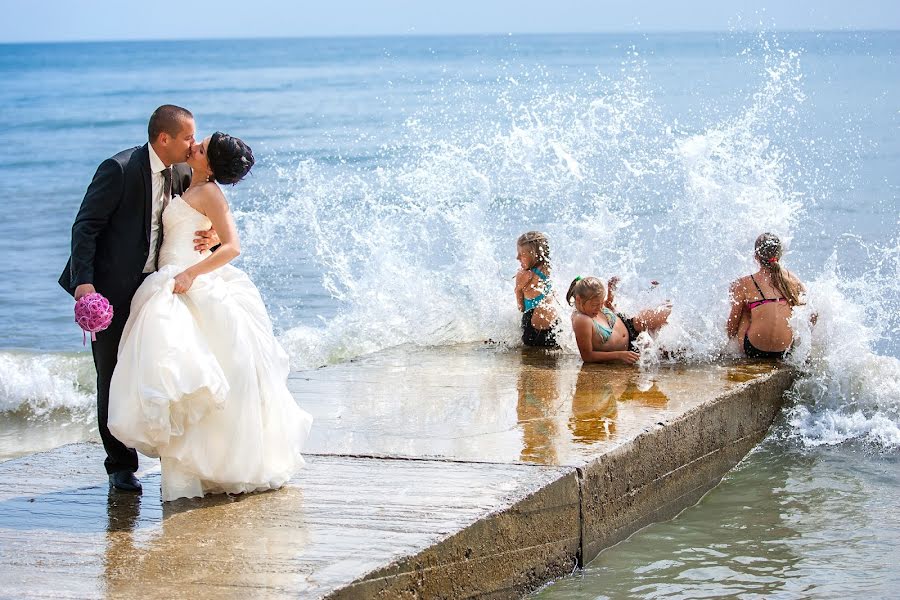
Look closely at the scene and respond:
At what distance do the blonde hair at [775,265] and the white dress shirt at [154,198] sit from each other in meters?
4.53

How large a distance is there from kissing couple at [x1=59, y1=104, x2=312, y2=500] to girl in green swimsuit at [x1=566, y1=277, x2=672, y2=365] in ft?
10.0

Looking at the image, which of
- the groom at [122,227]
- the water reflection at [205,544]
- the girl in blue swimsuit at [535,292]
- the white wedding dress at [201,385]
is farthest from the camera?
the girl in blue swimsuit at [535,292]

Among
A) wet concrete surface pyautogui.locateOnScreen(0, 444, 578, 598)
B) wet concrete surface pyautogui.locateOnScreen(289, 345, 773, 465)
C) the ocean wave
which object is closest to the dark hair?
wet concrete surface pyautogui.locateOnScreen(0, 444, 578, 598)

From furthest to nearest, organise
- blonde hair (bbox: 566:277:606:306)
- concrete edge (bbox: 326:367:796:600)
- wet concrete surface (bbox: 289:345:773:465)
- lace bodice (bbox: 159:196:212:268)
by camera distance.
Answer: blonde hair (bbox: 566:277:606:306) → wet concrete surface (bbox: 289:345:773:465) → lace bodice (bbox: 159:196:212:268) → concrete edge (bbox: 326:367:796:600)

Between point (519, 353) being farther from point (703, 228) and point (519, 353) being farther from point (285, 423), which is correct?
point (285, 423)

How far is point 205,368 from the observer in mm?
5008

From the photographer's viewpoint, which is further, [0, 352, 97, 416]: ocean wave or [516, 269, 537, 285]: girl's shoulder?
[0, 352, 97, 416]: ocean wave

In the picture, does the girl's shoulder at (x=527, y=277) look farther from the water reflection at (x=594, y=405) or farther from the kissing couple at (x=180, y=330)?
the kissing couple at (x=180, y=330)

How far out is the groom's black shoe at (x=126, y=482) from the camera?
536 centimetres

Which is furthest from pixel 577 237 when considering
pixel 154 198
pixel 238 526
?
pixel 238 526

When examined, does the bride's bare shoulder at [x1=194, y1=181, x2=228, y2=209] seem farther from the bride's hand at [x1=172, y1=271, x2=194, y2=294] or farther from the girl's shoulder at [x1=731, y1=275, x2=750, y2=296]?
the girl's shoulder at [x1=731, y1=275, x2=750, y2=296]

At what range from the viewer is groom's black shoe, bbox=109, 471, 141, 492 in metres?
5.36

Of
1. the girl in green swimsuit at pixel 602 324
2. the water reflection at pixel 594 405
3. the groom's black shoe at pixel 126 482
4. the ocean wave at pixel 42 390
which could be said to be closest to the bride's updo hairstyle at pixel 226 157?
the groom's black shoe at pixel 126 482

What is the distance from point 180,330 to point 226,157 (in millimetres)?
804
